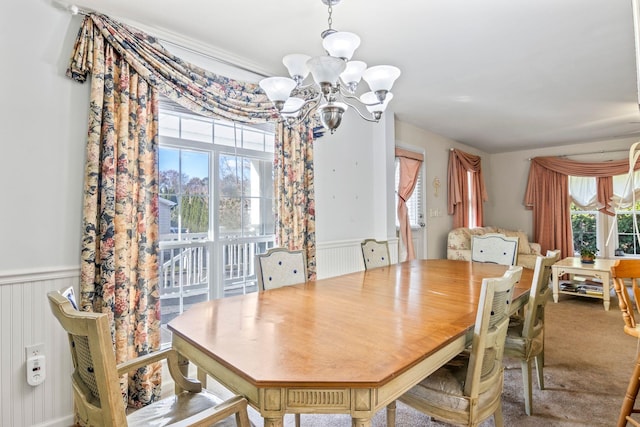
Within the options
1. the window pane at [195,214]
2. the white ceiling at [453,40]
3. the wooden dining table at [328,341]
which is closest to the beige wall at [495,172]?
the white ceiling at [453,40]

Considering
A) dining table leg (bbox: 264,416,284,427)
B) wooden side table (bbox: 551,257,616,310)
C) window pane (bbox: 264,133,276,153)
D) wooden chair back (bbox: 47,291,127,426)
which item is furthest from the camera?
wooden side table (bbox: 551,257,616,310)

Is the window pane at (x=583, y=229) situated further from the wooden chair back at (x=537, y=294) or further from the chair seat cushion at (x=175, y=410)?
the chair seat cushion at (x=175, y=410)

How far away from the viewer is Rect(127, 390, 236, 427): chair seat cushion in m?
1.18

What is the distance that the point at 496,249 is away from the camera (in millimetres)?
3039

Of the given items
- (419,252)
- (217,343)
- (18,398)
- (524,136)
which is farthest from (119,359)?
(524,136)

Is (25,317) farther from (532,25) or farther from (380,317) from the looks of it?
(532,25)

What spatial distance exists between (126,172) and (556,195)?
6.87m

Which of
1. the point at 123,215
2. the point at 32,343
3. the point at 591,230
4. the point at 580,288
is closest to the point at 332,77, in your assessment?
the point at 123,215

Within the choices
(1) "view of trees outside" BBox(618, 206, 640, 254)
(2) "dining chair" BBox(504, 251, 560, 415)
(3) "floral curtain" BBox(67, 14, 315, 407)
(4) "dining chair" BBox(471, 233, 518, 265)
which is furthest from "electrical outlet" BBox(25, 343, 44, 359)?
(1) "view of trees outside" BBox(618, 206, 640, 254)

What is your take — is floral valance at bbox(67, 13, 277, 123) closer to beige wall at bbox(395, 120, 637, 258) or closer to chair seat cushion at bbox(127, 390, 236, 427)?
chair seat cushion at bbox(127, 390, 236, 427)

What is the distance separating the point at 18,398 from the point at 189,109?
1.96 m

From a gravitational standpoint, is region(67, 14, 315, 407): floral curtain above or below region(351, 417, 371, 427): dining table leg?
above

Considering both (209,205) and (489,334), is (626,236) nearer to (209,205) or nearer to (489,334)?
(489,334)

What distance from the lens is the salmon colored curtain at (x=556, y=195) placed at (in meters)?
5.70
